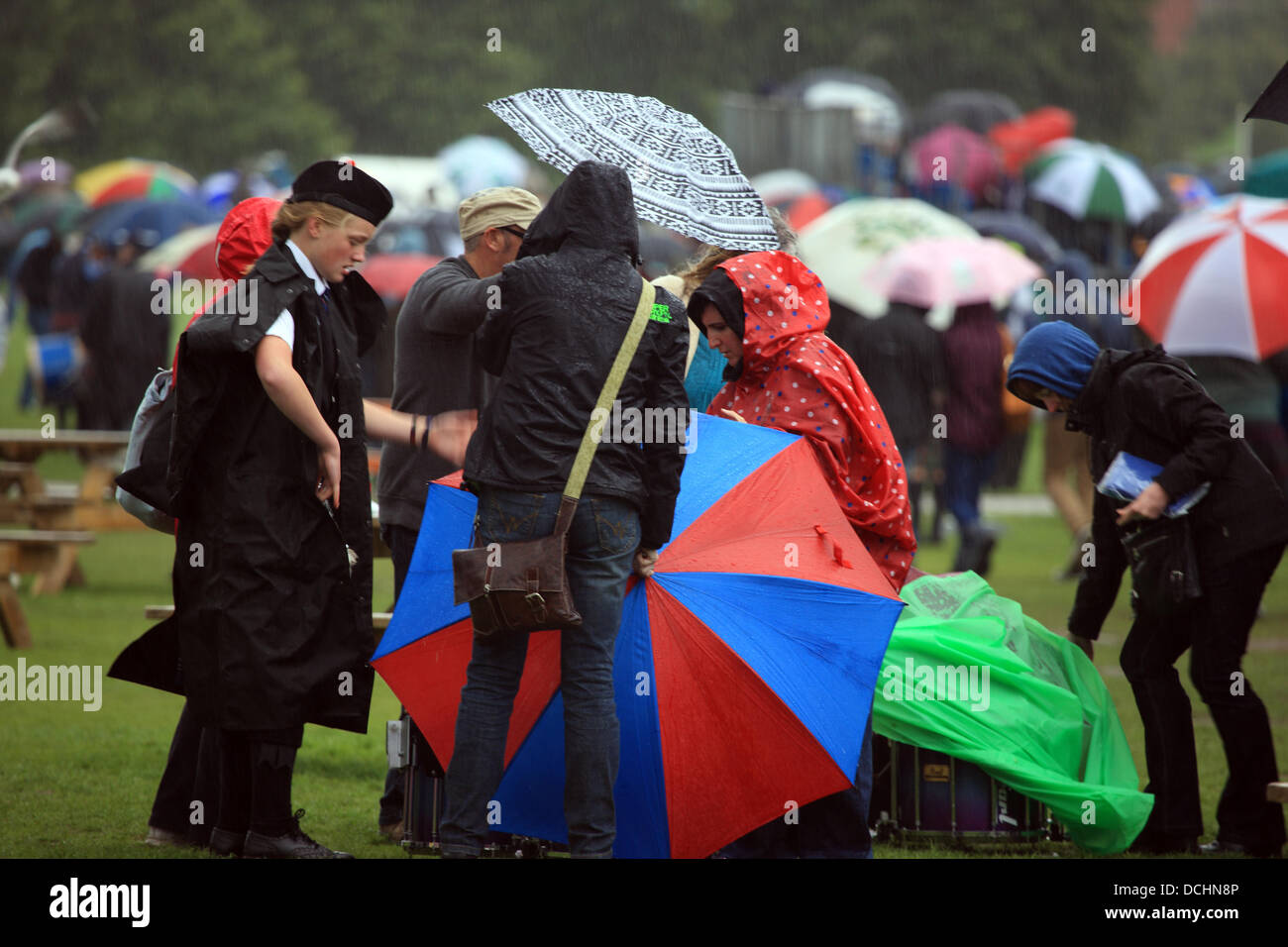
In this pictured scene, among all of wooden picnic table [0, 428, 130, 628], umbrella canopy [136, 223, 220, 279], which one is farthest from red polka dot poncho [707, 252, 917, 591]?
umbrella canopy [136, 223, 220, 279]

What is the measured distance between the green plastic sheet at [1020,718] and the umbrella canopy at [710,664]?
2.74ft

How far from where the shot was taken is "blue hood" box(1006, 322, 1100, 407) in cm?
564

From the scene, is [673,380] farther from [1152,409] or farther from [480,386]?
[1152,409]

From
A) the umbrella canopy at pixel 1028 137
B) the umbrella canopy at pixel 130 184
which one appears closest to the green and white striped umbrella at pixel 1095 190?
the umbrella canopy at pixel 1028 137

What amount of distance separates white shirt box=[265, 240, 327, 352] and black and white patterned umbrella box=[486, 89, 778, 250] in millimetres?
724

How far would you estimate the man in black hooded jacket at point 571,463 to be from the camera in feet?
15.2

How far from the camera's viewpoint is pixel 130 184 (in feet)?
114

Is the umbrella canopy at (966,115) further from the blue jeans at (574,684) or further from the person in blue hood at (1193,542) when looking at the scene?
the blue jeans at (574,684)

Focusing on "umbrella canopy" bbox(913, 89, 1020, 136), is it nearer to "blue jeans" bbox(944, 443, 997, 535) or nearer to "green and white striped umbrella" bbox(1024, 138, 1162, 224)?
"green and white striped umbrella" bbox(1024, 138, 1162, 224)

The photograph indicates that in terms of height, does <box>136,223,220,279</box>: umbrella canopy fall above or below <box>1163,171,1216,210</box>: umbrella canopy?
below

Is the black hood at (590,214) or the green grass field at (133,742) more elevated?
the black hood at (590,214)

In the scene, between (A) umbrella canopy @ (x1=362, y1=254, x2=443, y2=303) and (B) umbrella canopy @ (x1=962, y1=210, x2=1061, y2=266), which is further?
(B) umbrella canopy @ (x1=962, y1=210, x2=1061, y2=266)

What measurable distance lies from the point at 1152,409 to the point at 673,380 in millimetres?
1691
